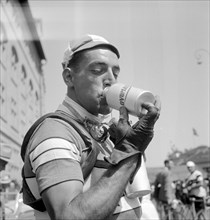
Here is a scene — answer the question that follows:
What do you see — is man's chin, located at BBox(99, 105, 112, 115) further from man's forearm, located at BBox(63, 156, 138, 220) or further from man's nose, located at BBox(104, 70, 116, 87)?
man's forearm, located at BBox(63, 156, 138, 220)

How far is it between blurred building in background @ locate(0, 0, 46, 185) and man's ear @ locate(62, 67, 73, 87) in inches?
775

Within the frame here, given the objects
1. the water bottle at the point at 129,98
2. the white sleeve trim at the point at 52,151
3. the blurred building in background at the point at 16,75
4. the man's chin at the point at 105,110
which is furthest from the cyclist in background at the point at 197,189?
the blurred building in background at the point at 16,75

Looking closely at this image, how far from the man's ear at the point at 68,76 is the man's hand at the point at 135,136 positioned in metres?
0.34

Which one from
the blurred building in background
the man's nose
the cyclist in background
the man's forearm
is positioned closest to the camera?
the man's forearm

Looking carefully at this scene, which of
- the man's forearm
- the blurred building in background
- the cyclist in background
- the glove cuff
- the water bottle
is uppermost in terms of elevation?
the water bottle

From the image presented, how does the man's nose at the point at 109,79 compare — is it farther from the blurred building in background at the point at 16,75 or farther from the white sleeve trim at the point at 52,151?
the blurred building in background at the point at 16,75

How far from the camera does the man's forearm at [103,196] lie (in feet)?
3.76

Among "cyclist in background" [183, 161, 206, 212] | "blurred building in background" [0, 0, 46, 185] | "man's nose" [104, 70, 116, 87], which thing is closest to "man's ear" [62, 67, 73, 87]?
"man's nose" [104, 70, 116, 87]

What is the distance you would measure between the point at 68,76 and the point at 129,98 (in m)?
0.31

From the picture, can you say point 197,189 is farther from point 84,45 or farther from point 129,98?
point 129,98

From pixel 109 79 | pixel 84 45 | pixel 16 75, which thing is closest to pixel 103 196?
pixel 109 79

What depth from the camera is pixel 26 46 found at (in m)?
42.5

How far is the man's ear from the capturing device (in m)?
1.55

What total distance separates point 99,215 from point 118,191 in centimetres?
9
